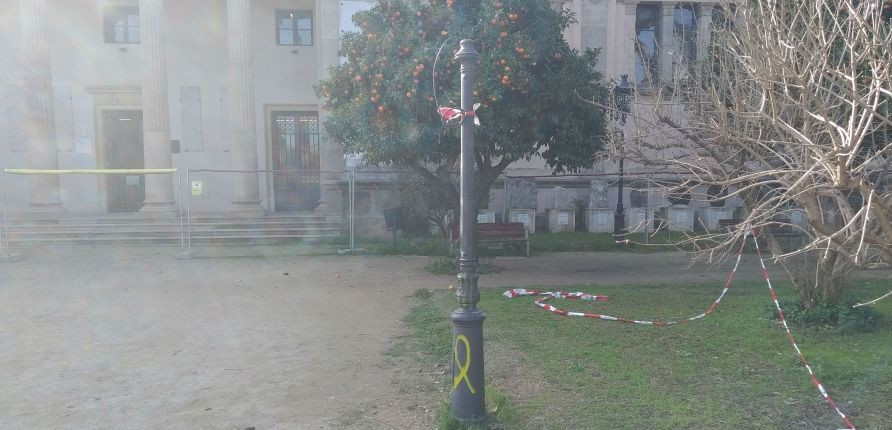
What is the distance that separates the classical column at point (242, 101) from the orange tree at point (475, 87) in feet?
23.4

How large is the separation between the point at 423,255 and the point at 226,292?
4.86m

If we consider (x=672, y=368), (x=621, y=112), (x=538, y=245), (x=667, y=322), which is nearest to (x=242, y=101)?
(x=538, y=245)

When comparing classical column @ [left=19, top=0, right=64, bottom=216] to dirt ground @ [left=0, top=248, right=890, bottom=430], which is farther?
classical column @ [left=19, top=0, right=64, bottom=216]

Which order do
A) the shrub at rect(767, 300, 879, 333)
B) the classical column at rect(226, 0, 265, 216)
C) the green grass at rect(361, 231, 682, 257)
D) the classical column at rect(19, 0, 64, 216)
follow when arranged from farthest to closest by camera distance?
1. the classical column at rect(226, 0, 265, 216)
2. the classical column at rect(19, 0, 64, 216)
3. the green grass at rect(361, 231, 682, 257)
4. the shrub at rect(767, 300, 879, 333)

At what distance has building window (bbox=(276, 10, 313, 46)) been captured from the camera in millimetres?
19500

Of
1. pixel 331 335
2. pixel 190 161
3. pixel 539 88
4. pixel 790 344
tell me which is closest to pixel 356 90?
pixel 539 88

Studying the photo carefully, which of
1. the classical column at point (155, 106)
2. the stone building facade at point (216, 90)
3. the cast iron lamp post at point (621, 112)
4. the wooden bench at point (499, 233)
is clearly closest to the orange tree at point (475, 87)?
the cast iron lamp post at point (621, 112)

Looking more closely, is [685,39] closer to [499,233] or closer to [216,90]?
[499,233]

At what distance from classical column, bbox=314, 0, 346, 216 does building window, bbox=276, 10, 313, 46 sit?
1224 millimetres

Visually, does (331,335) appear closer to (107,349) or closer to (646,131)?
(107,349)

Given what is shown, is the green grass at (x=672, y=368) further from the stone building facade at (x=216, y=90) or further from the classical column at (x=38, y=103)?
the classical column at (x=38, y=103)

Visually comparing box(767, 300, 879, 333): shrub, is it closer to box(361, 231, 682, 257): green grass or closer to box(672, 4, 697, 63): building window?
box(672, 4, 697, 63): building window

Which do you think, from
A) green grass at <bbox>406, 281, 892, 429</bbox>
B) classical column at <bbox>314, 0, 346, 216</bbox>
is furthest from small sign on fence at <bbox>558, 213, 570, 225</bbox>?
green grass at <bbox>406, 281, 892, 429</bbox>

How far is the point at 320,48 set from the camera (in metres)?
18.0
